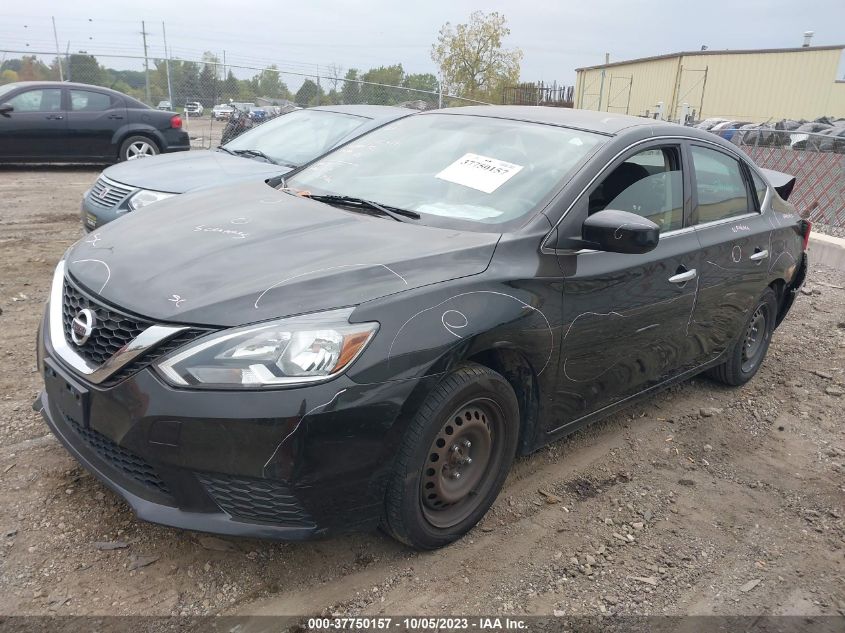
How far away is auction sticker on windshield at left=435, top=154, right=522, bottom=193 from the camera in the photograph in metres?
3.31

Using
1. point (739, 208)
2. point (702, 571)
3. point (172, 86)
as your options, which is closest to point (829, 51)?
point (172, 86)

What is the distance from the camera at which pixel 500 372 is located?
2.91 metres

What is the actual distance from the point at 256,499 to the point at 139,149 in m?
11.5

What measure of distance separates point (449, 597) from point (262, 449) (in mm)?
950

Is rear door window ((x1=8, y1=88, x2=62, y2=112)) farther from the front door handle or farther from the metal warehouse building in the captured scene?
the metal warehouse building

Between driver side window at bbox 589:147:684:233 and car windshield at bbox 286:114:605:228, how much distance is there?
0.68 feet

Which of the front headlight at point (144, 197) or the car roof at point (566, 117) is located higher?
the car roof at point (566, 117)

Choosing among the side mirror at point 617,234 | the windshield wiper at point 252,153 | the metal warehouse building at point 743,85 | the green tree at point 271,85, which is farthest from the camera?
the metal warehouse building at point 743,85

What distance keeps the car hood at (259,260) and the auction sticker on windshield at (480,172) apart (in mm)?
420

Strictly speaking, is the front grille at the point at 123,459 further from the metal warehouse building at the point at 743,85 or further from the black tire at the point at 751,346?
the metal warehouse building at the point at 743,85

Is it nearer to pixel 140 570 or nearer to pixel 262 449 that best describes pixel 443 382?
pixel 262 449

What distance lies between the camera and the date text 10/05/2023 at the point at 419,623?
246cm

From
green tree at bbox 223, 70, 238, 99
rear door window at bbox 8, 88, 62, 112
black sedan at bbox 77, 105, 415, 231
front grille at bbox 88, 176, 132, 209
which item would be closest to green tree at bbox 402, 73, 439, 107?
green tree at bbox 223, 70, 238, 99

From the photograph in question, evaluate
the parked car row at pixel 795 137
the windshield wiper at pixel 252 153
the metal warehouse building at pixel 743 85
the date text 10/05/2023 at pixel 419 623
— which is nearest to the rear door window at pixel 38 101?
the windshield wiper at pixel 252 153
